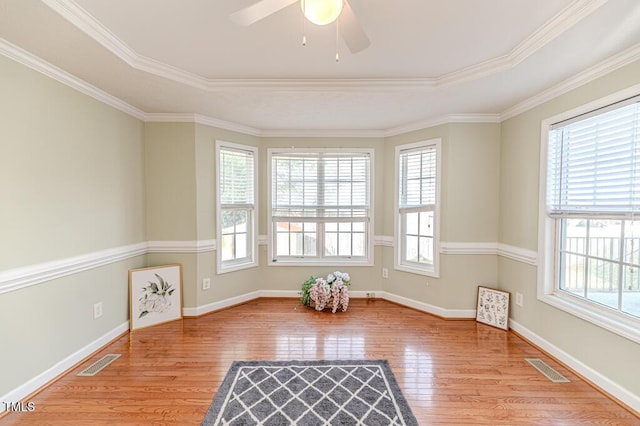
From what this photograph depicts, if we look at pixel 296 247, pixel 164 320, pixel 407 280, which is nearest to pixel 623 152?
pixel 407 280

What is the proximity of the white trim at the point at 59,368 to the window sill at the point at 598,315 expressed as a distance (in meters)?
4.22

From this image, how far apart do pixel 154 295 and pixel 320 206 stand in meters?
2.34

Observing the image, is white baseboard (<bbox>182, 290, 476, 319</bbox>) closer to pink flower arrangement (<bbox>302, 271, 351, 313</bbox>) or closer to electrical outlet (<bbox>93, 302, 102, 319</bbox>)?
pink flower arrangement (<bbox>302, 271, 351, 313</bbox>)

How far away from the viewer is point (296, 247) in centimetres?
436

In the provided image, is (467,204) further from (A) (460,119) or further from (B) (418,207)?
(A) (460,119)

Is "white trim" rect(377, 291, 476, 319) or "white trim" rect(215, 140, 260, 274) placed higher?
"white trim" rect(215, 140, 260, 274)

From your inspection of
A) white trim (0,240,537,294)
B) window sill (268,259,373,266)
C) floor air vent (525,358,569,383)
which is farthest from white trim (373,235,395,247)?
floor air vent (525,358,569,383)

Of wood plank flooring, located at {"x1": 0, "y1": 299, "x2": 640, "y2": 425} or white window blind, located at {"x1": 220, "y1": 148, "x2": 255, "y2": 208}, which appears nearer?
wood plank flooring, located at {"x1": 0, "y1": 299, "x2": 640, "y2": 425}

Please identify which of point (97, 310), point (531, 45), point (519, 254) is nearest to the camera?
point (531, 45)

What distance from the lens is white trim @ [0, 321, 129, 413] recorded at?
206 cm

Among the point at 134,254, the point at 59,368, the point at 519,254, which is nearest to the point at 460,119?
the point at 519,254

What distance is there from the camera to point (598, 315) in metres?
2.29

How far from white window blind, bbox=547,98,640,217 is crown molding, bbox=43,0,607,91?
2.64ft

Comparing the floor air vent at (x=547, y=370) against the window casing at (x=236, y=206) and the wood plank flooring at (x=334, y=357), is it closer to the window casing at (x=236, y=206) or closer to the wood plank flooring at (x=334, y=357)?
the wood plank flooring at (x=334, y=357)
